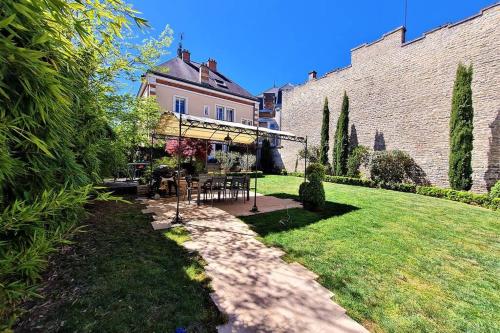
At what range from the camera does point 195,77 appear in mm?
19000

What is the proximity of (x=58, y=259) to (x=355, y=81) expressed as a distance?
16.8 meters

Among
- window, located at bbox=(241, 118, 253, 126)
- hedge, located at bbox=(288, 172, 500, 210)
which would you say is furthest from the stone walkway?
window, located at bbox=(241, 118, 253, 126)

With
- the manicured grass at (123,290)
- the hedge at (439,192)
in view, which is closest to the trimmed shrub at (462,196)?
the hedge at (439,192)

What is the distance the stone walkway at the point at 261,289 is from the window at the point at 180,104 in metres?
14.6

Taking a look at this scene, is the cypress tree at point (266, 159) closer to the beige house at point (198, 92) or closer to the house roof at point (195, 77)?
the beige house at point (198, 92)

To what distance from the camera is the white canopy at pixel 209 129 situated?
6.35m

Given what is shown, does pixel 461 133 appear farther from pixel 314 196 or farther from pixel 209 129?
pixel 209 129

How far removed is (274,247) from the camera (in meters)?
4.21

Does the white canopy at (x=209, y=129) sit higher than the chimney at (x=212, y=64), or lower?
lower

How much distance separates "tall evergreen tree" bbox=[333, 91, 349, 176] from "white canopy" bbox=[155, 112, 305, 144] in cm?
696

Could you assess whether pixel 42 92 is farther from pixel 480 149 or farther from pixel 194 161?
pixel 480 149

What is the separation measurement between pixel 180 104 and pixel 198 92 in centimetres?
180

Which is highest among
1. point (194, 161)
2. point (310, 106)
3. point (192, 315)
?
point (310, 106)

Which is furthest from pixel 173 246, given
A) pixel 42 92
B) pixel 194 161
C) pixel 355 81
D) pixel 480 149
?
pixel 355 81
